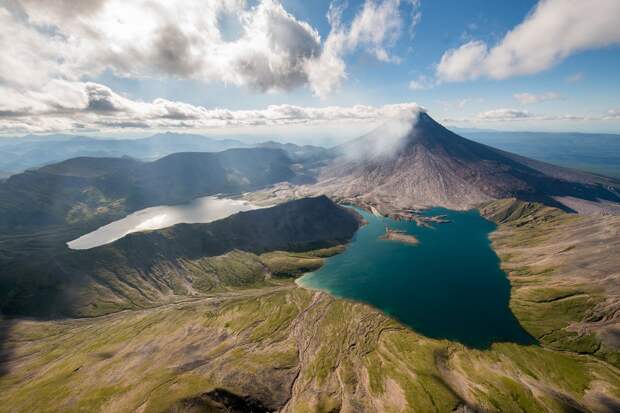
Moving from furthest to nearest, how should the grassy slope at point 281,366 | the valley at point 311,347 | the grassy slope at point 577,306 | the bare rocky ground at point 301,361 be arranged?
the grassy slope at point 577,306
the valley at point 311,347
the grassy slope at point 281,366
the bare rocky ground at point 301,361

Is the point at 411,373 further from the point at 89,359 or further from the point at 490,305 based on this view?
the point at 89,359

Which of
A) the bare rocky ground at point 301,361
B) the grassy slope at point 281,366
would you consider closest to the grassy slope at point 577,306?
the bare rocky ground at point 301,361

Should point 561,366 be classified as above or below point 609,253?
below

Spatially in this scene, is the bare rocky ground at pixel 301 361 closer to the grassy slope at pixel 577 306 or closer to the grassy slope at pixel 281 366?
the grassy slope at pixel 281 366

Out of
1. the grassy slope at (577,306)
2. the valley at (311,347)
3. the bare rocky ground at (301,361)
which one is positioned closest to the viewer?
the bare rocky ground at (301,361)

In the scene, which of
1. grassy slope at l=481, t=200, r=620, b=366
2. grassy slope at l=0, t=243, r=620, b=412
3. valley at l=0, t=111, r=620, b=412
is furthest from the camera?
grassy slope at l=481, t=200, r=620, b=366

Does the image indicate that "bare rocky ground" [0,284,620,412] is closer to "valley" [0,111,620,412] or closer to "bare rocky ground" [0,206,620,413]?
"bare rocky ground" [0,206,620,413]

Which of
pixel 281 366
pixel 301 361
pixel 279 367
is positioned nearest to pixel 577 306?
pixel 301 361

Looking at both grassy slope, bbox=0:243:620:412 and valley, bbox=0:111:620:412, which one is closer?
grassy slope, bbox=0:243:620:412

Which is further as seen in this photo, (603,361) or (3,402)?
(603,361)

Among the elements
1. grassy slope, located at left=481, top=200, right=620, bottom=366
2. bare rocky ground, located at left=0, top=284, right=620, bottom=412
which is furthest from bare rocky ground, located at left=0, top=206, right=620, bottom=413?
grassy slope, located at left=481, top=200, right=620, bottom=366

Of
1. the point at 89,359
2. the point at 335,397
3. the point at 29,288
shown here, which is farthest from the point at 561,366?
the point at 29,288
